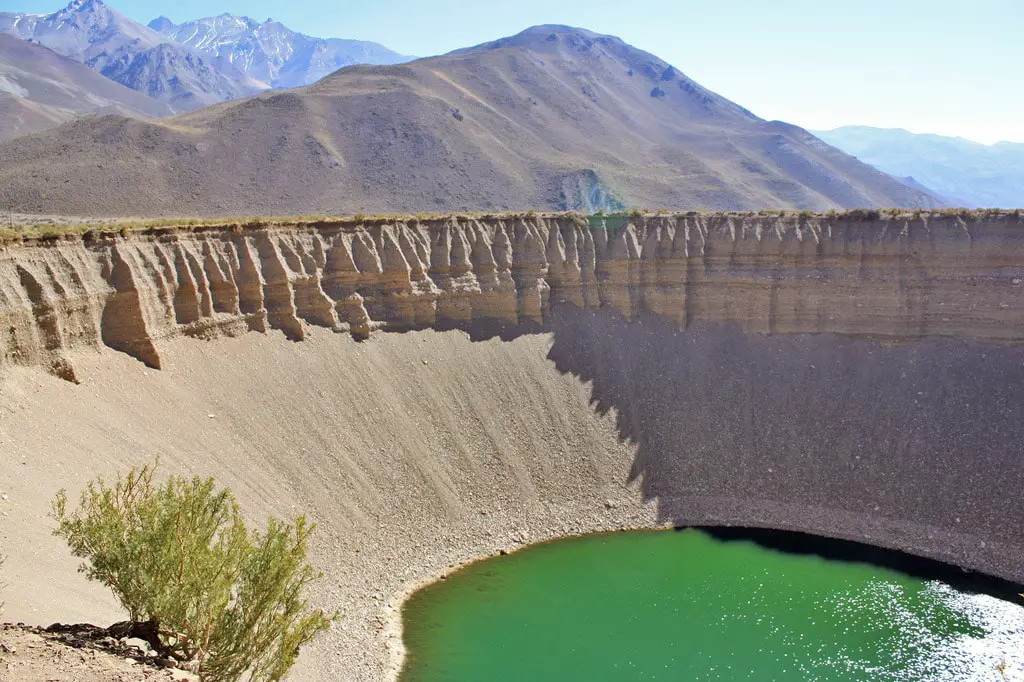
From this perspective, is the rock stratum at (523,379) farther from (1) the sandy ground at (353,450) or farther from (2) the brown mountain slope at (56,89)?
(2) the brown mountain slope at (56,89)

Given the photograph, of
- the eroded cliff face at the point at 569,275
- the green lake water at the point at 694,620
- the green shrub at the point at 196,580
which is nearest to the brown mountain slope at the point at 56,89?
the eroded cliff face at the point at 569,275

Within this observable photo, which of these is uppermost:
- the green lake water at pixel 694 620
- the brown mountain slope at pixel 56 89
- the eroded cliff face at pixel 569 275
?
the brown mountain slope at pixel 56 89

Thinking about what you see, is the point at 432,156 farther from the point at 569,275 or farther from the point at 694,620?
the point at 694,620

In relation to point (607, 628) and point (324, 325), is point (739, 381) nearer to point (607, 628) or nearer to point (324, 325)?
point (607, 628)

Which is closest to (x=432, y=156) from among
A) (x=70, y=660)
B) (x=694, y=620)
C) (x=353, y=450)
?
(x=353, y=450)

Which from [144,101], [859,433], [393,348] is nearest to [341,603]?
[393,348]

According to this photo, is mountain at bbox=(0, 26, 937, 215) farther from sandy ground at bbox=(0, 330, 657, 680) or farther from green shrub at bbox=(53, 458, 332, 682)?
green shrub at bbox=(53, 458, 332, 682)

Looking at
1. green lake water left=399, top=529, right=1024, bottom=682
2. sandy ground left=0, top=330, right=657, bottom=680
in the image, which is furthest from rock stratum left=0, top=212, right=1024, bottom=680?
green lake water left=399, top=529, right=1024, bottom=682
